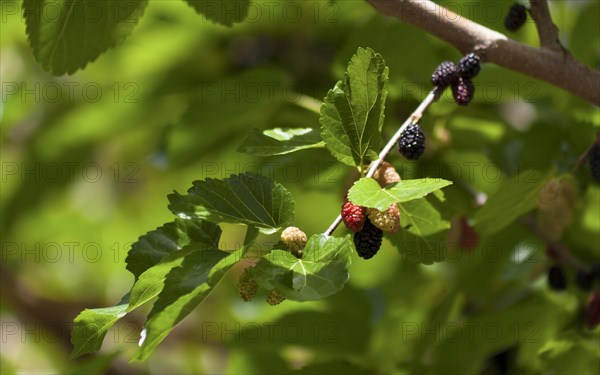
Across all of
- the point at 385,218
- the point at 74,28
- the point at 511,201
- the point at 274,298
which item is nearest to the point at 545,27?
the point at 511,201

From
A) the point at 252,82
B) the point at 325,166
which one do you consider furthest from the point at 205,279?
the point at 252,82

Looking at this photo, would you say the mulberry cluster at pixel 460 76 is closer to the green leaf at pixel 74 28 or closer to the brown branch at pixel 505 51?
the brown branch at pixel 505 51

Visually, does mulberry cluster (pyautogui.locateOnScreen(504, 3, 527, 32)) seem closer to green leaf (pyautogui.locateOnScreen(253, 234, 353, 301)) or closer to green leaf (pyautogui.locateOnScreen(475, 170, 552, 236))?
green leaf (pyautogui.locateOnScreen(475, 170, 552, 236))

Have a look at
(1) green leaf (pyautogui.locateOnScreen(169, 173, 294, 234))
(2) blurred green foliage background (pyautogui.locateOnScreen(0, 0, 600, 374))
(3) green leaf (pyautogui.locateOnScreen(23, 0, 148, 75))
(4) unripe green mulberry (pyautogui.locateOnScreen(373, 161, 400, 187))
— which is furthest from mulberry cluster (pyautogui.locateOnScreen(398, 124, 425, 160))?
(3) green leaf (pyautogui.locateOnScreen(23, 0, 148, 75))

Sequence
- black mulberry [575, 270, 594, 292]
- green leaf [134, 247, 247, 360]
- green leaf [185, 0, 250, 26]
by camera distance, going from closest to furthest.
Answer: green leaf [134, 247, 247, 360] < green leaf [185, 0, 250, 26] < black mulberry [575, 270, 594, 292]

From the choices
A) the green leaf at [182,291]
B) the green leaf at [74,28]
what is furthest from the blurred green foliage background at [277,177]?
the green leaf at [182,291]

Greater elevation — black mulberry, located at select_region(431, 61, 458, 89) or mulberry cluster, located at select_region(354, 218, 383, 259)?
black mulberry, located at select_region(431, 61, 458, 89)
